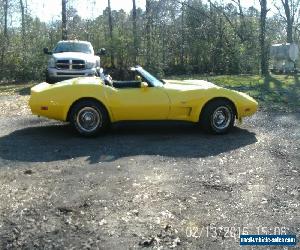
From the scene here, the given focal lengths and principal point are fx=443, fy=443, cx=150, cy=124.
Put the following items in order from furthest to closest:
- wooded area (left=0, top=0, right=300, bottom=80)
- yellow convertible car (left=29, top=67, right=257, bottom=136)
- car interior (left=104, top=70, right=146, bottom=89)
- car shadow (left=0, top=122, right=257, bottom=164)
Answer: wooded area (left=0, top=0, right=300, bottom=80)
car interior (left=104, top=70, right=146, bottom=89)
yellow convertible car (left=29, top=67, right=257, bottom=136)
car shadow (left=0, top=122, right=257, bottom=164)

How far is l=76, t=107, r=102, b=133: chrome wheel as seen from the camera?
7648mm

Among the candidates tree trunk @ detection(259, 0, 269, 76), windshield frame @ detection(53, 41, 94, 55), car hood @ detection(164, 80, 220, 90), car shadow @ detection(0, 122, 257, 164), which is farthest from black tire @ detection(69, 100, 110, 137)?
tree trunk @ detection(259, 0, 269, 76)

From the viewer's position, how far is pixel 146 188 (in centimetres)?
508

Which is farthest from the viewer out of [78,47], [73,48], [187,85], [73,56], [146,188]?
[78,47]

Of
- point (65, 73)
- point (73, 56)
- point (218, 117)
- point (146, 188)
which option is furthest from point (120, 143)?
point (73, 56)

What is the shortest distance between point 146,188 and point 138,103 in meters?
2.79

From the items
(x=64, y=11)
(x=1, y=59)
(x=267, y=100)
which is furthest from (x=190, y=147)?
(x=64, y=11)

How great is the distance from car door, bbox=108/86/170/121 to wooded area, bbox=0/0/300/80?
13388 millimetres

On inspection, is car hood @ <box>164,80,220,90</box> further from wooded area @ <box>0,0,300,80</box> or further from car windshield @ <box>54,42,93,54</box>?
wooded area @ <box>0,0,300,80</box>

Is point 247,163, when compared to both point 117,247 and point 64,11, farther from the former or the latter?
point 64,11

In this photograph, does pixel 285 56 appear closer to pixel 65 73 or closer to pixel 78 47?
pixel 78 47

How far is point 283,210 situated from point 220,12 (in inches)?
855

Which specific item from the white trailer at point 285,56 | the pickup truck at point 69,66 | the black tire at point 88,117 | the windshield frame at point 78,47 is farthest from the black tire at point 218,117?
the white trailer at point 285,56

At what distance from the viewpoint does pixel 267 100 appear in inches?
478
